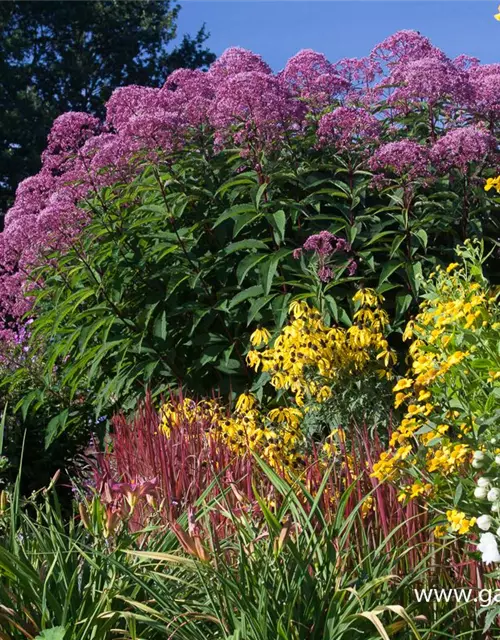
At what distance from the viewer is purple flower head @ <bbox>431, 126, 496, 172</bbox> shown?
214 inches

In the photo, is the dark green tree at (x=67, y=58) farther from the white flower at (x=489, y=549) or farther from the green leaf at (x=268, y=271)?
the white flower at (x=489, y=549)

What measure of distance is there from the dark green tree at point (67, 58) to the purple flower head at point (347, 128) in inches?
822

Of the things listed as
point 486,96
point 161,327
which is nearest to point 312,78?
point 486,96

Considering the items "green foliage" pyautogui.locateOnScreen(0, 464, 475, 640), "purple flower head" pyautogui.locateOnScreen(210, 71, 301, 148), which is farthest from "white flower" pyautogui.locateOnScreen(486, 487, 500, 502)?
"purple flower head" pyautogui.locateOnScreen(210, 71, 301, 148)

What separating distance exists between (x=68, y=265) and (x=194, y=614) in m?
4.46

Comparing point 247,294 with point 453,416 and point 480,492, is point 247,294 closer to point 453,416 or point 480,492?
point 453,416

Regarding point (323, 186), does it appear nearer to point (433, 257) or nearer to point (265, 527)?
point (433, 257)

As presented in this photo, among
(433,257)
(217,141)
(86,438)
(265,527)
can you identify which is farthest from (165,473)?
(86,438)

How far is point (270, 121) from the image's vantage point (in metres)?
5.54

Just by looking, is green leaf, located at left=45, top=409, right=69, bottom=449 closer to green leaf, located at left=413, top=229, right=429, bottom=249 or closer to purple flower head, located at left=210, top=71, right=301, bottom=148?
purple flower head, located at left=210, top=71, right=301, bottom=148

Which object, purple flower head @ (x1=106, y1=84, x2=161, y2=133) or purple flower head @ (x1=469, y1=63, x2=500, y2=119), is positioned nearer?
purple flower head @ (x1=469, y1=63, x2=500, y2=119)

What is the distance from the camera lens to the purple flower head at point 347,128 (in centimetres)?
570

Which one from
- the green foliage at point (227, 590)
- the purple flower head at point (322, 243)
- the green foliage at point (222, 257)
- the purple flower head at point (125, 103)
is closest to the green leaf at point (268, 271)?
the green foliage at point (222, 257)

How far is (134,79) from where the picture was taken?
1175 inches
